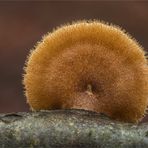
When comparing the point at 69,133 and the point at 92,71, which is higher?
the point at 92,71

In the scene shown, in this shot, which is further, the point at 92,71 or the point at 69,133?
the point at 92,71

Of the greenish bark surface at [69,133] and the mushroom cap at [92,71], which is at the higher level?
the mushroom cap at [92,71]

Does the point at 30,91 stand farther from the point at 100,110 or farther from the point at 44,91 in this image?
the point at 100,110

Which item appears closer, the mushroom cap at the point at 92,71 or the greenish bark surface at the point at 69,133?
the greenish bark surface at the point at 69,133

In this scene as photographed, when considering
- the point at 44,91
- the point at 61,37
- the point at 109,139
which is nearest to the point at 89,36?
the point at 61,37
